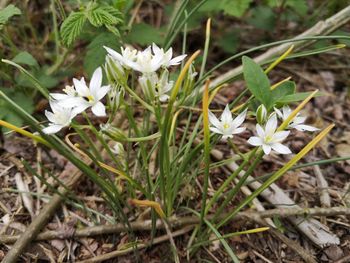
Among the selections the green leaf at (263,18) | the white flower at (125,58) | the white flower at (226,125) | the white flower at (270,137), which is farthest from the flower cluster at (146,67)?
the green leaf at (263,18)

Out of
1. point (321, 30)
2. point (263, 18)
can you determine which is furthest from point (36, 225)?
point (263, 18)

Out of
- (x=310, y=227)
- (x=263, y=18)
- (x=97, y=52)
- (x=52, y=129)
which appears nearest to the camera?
(x=52, y=129)

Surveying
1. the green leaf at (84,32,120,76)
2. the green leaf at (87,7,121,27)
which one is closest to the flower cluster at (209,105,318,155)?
the green leaf at (87,7,121,27)

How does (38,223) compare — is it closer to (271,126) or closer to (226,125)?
(226,125)

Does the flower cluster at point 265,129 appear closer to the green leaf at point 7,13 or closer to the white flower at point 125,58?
the white flower at point 125,58

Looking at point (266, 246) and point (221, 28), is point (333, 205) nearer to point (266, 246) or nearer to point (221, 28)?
point (266, 246)
